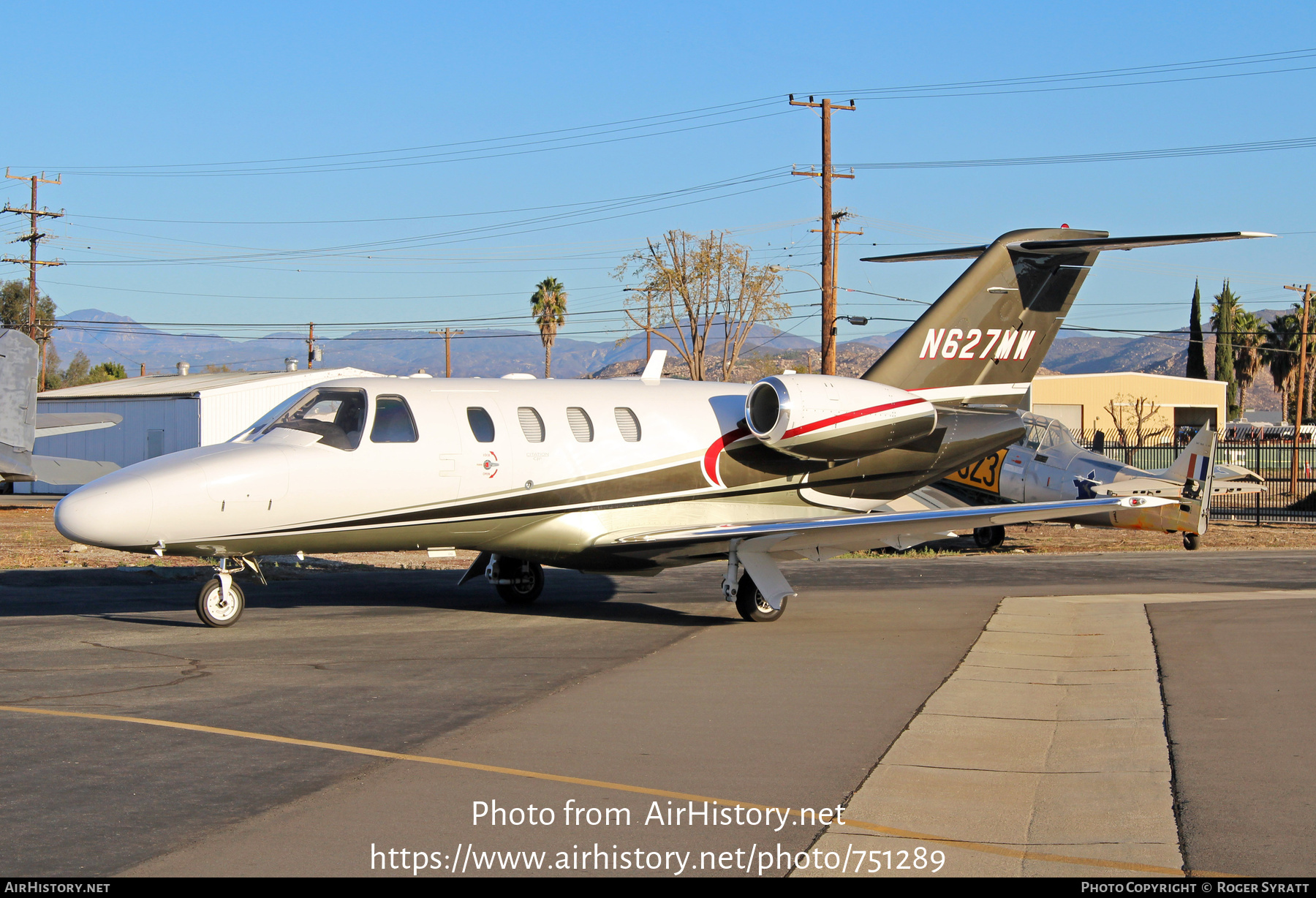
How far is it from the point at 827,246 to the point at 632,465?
24.7 m

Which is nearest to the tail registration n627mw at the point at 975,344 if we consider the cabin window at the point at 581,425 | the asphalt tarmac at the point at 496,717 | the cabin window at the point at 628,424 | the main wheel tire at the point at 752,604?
the asphalt tarmac at the point at 496,717

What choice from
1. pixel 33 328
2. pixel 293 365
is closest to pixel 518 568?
pixel 293 365

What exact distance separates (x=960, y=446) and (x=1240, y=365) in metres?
102

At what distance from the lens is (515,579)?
15391 mm

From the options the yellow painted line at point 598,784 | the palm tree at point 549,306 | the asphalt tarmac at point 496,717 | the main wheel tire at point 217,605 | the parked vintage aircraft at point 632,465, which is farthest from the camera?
the palm tree at point 549,306

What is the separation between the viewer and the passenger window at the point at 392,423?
12.8 metres

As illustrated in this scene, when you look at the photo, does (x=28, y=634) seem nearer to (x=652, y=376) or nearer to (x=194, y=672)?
(x=194, y=672)

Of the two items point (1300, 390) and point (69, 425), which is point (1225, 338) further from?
point (69, 425)

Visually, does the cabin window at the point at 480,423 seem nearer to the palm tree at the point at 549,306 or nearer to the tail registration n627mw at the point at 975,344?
the tail registration n627mw at the point at 975,344

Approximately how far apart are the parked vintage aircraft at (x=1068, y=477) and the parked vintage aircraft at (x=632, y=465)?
27.2 ft

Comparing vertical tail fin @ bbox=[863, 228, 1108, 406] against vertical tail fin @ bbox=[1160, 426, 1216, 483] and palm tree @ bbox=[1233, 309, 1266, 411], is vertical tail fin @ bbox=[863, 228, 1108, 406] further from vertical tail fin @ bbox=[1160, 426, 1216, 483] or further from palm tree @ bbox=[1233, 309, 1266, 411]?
palm tree @ bbox=[1233, 309, 1266, 411]

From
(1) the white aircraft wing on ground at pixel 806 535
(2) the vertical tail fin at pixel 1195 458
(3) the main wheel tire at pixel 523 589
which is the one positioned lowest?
(3) the main wheel tire at pixel 523 589

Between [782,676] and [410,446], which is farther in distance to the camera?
[410,446]
